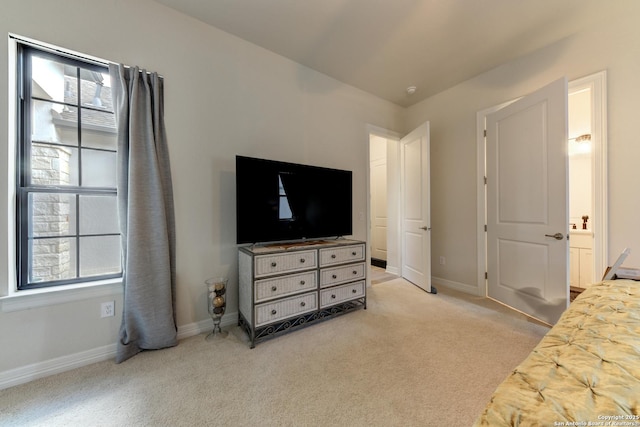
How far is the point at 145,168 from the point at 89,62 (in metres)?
0.91

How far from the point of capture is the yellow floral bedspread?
0.47m

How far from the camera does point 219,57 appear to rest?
223 cm

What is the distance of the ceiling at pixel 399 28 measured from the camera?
195 centimetres

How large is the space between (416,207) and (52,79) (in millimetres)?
3821

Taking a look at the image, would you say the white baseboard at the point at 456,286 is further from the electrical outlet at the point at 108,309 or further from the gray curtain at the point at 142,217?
the electrical outlet at the point at 108,309

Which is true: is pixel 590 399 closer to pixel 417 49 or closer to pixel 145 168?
pixel 145 168

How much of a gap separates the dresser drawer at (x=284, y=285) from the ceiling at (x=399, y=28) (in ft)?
7.43

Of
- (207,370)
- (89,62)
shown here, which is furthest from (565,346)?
(89,62)

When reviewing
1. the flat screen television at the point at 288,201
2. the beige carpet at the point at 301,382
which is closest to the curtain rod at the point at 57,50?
the flat screen television at the point at 288,201

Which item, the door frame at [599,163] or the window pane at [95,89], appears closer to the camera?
the window pane at [95,89]

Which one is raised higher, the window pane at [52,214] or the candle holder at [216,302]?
the window pane at [52,214]

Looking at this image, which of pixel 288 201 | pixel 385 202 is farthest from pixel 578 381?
pixel 385 202

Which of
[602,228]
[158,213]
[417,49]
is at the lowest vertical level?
[602,228]

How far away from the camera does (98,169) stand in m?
1.85
